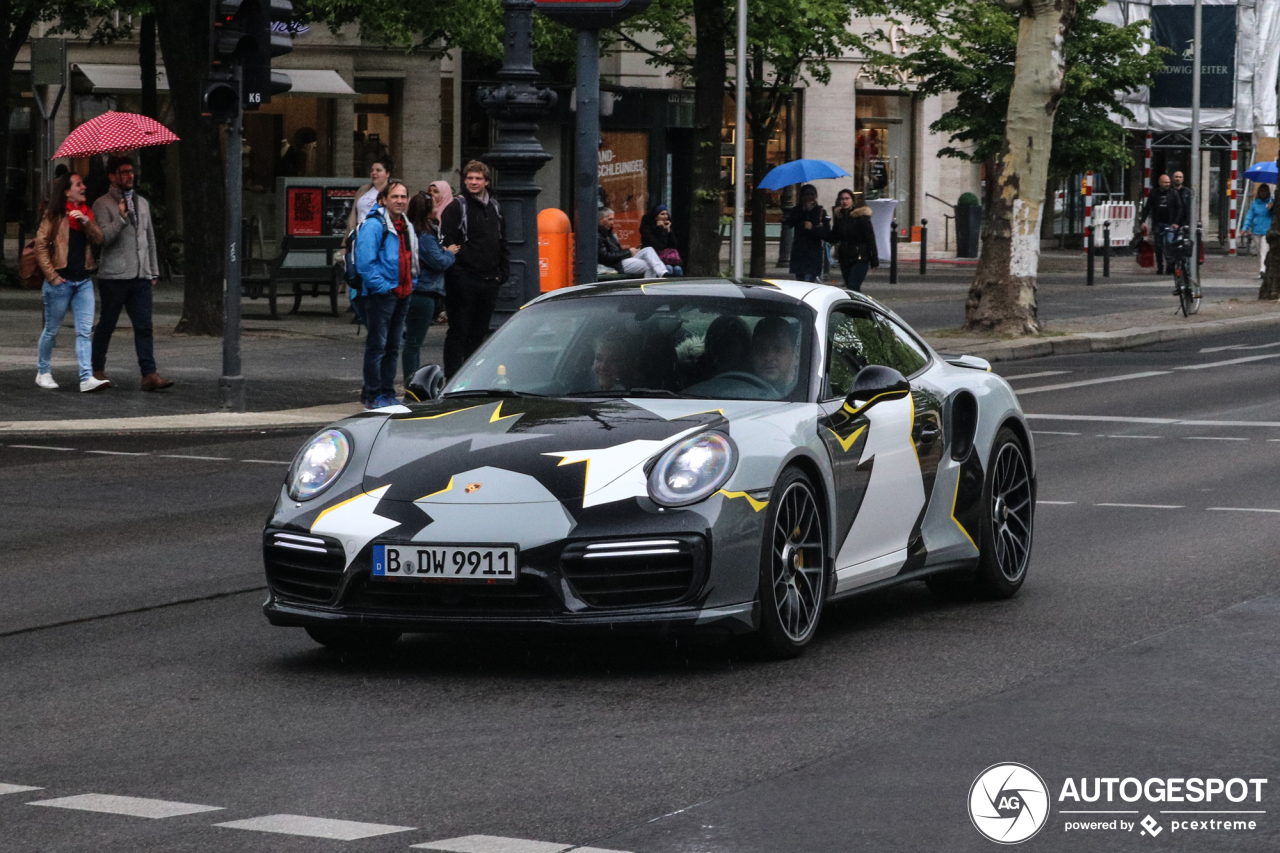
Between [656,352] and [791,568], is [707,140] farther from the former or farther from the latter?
[791,568]

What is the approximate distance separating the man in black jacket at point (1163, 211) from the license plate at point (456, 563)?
34.8 metres

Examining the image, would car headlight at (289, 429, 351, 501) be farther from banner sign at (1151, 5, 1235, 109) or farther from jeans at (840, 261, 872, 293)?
banner sign at (1151, 5, 1235, 109)

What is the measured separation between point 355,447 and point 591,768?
6.34ft

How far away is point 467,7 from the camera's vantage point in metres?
32.0

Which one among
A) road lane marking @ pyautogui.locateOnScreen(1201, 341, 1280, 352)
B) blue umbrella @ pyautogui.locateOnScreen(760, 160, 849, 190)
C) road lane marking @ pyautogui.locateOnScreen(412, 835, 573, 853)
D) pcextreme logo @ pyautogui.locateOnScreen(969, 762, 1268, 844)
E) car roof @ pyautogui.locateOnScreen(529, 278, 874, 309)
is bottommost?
road lane marking @ pyautogui.locateOnScreen(1201, 341, 1280, 352)

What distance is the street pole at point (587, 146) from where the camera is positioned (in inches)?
694

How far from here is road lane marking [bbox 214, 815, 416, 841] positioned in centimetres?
514

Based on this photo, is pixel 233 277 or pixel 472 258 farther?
pixel 472 258

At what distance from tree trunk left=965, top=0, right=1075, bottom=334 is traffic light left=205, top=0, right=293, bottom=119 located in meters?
12.0

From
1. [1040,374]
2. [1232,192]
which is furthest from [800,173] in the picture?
[1232,192]

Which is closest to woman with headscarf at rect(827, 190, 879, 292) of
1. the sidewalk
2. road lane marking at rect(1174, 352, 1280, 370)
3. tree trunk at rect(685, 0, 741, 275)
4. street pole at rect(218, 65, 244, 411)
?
the sidewalk

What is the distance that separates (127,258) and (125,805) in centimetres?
1345

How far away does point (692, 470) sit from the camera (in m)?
7.06

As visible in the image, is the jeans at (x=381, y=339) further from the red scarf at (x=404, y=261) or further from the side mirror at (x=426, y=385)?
the side mirror at (x=426, y=385)
